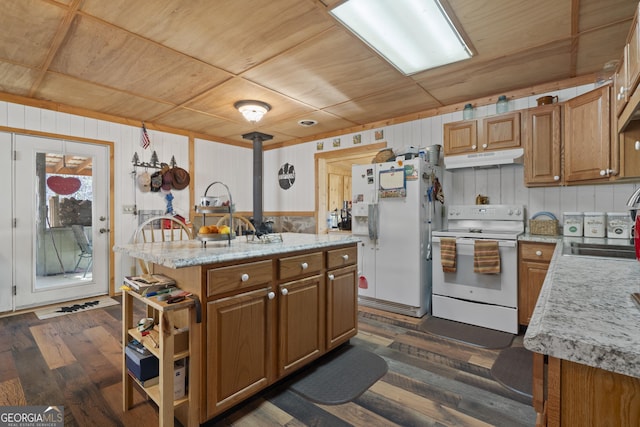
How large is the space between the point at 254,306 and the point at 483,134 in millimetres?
2816

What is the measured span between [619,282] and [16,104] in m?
5.14

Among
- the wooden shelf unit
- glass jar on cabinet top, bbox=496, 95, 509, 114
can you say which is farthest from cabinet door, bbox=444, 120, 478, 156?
the wooden shelf unit

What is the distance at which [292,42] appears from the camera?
7.78ft

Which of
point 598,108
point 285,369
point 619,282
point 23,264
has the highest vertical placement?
point 598,108

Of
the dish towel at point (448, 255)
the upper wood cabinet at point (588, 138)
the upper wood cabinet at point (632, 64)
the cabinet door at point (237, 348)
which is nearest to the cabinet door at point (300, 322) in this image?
the cabinet door at point (237, 348)

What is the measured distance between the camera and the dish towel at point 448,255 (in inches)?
122

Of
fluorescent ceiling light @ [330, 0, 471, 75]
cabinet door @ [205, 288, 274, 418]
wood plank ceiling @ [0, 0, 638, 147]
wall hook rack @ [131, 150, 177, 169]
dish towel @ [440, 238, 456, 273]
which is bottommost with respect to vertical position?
cabinet door @ [205, 288, 274, 418]

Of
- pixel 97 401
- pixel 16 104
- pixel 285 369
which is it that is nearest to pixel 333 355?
pixel 285 369

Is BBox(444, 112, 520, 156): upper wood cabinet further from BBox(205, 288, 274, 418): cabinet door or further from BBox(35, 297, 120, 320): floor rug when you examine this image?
BBox(35, 297, 120, 320): floor rug

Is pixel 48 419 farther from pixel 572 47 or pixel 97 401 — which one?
pixel 572 47

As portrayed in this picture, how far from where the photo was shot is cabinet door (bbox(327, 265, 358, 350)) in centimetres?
237

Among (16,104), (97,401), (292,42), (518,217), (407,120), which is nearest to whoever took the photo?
(97,401)

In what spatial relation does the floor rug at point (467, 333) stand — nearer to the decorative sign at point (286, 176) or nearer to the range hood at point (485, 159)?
the range hood at point (485, 159)

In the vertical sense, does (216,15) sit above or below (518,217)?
above
